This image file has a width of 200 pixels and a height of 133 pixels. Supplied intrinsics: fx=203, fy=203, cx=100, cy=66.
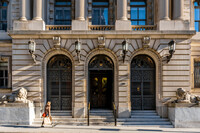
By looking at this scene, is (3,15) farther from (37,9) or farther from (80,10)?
(80,10)

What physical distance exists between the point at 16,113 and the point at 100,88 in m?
6.55

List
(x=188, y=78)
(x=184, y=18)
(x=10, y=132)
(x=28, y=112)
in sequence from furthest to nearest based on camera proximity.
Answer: (x=184, y=18) → (x=188, y=78) → (x=28, y=112) → (x=10, y=132)

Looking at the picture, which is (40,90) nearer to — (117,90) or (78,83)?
(78,83)

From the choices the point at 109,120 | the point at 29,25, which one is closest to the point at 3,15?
the point at 29,25

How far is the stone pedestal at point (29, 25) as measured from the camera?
14.5 metres

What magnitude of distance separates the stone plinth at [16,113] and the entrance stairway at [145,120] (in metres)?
6.01

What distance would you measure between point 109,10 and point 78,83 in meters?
6.47

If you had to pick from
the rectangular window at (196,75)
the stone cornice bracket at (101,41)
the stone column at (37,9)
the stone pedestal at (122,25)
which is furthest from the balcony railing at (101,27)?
the rectangular window at (196,75)

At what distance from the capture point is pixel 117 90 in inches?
573

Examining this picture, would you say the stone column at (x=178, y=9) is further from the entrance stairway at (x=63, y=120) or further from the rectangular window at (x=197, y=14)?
the entrance stairway at (x=63, y=120)

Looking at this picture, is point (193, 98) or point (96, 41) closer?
point (193, 98)

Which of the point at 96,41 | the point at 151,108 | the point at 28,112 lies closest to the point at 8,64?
the point at 28,112

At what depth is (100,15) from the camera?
16.6 metres

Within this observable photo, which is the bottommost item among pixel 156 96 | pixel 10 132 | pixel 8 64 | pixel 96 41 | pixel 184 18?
pixel 10 132
